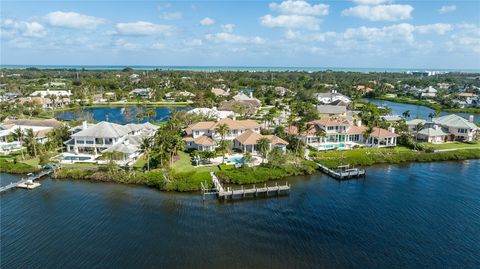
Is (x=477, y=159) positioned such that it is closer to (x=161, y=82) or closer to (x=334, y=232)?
(x=334, y=232)

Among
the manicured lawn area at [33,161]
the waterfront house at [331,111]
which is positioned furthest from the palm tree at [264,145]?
the waterfront house at [331,111]

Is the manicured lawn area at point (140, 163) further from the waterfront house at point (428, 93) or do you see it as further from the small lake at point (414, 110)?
the waterfront house at point (428, 93)

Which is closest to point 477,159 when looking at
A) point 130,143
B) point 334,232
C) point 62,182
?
point 334,232

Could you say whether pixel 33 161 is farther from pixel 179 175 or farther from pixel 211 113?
pixel 211 113

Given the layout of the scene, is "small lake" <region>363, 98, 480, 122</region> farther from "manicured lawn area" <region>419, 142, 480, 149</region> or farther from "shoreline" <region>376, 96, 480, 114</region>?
"manicured lawn area" <region>419, 142, 480, 149</region>

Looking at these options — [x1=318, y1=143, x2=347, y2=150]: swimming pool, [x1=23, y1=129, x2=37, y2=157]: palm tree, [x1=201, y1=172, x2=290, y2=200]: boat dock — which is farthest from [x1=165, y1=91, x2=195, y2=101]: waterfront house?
[x1=201, y1=172, x2=290, y2=200]: boat dock
